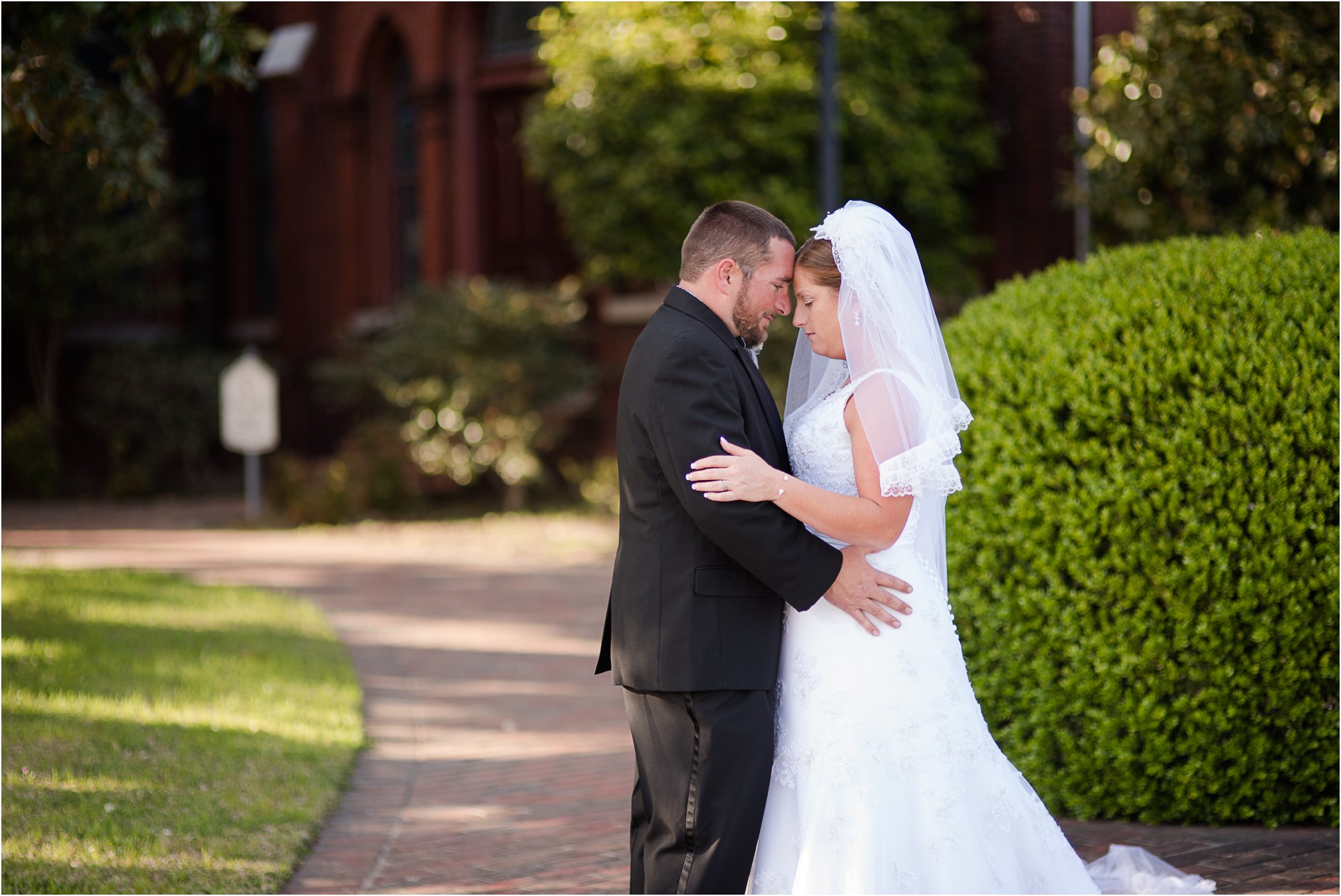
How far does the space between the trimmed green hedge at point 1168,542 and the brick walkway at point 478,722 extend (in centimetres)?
27

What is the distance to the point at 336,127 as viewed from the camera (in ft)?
67.1

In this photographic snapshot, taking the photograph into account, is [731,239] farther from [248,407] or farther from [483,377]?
[248,407]

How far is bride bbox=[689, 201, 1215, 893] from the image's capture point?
354 cm

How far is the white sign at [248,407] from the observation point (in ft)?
53.6

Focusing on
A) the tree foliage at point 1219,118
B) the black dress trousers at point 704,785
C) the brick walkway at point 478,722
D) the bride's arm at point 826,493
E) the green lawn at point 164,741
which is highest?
the tree foliage at point 1219,118

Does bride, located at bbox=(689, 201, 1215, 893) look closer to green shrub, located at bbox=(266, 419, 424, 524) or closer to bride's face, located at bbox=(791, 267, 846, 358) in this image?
bride's face, located at bbox=(791, 267, 846, 358)

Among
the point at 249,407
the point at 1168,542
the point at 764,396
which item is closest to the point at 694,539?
the point at 764,396

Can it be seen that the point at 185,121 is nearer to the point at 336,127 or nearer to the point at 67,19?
the point at 336,127

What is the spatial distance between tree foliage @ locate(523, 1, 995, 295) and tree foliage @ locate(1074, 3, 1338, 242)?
13.0 feet

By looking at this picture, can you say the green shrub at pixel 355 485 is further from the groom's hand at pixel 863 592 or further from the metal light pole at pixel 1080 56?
the groom's hand at pixel 863 592

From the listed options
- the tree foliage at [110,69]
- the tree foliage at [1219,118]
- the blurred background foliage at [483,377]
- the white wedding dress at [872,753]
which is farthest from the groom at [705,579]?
the blurred background foliage at [483,377]

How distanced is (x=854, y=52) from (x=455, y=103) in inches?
282

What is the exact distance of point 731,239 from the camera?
11.7 ft

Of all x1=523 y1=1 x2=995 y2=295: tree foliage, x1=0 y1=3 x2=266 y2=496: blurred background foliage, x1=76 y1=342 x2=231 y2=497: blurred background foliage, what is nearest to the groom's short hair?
x1=0 y1=3 x2=266 y2=496: blurred background foliage
